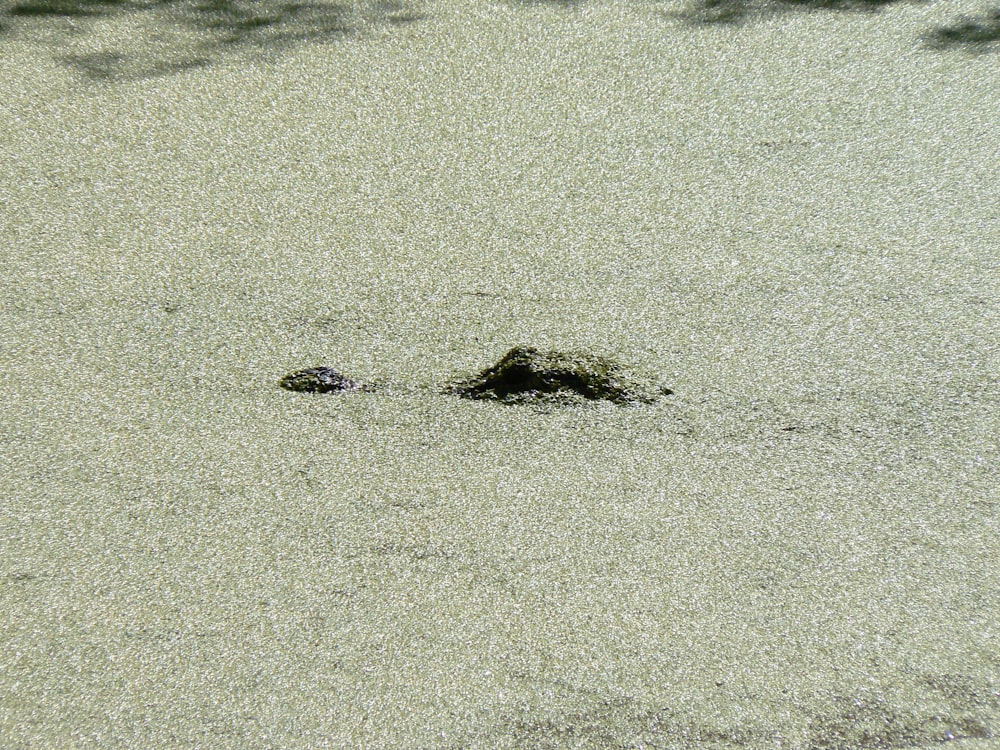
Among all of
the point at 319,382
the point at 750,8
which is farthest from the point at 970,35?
the point at 319,382

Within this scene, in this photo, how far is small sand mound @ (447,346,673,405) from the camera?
3.51 feet

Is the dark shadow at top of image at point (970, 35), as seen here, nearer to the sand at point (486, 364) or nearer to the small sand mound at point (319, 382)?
the sand at point (486, 364)

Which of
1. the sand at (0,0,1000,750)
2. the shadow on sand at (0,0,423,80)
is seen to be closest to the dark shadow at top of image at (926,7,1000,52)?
the sand at (0,0,1000,750)

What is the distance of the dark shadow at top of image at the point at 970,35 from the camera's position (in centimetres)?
163

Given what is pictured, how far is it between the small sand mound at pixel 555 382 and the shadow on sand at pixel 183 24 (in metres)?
0.84

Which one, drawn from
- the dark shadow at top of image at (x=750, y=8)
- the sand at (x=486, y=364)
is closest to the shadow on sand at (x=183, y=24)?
the sand at (x=486, y=364)

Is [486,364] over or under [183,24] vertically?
under

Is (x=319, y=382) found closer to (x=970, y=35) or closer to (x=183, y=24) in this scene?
(x=183, y=24)

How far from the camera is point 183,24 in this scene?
5.53 ft

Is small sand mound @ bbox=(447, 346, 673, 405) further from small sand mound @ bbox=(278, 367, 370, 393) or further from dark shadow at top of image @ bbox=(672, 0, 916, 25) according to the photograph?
dark shadow at top of image @ bbox=(672, 0, 916, 25)

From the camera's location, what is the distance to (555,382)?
1.08 meters

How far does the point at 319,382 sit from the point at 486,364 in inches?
7.1

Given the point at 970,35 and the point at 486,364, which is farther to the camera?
the point at 970,35

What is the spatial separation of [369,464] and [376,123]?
0.67 metres
